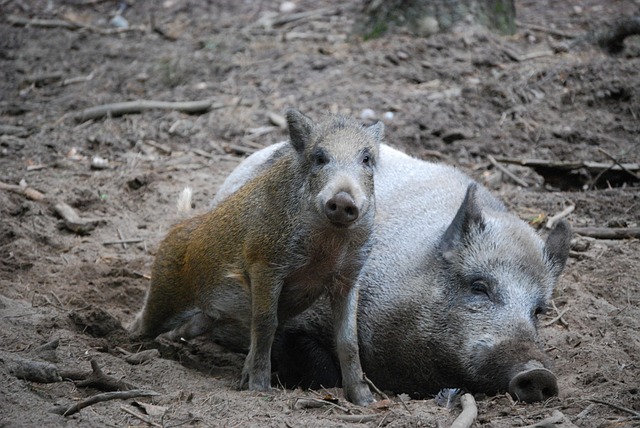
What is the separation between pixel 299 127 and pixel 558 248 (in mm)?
1880

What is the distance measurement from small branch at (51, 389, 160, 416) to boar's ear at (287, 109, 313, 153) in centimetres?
169

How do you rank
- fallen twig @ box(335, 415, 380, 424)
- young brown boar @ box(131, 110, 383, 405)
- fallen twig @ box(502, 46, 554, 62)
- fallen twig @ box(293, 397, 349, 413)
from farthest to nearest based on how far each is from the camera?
fallen twig @ box(502, 46, 554, 62) → young brown boar @ box(131, 110, 383, 405) → fallen twig @ box(293, 397, 349, 413) → fallen twig @ box(335, 415, 380, 424)

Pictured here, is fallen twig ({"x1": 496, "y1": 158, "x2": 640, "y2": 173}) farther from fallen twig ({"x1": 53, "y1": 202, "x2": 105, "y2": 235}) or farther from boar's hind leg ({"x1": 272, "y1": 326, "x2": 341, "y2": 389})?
fallen twig ({"x1": 53, "y1": 202, "x2": 105, "y2": 235})

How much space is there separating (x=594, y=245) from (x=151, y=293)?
11.7ft

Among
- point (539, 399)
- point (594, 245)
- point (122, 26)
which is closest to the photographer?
point (539, 399)

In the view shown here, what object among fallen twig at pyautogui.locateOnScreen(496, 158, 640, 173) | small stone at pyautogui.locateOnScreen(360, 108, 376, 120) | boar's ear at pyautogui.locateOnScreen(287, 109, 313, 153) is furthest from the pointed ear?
small stone at pyautogui.locateOnScreen(360, 108, 376, 120)

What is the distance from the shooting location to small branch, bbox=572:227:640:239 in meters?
6.83

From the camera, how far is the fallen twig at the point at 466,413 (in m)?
4.12

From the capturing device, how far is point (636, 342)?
5422 millimetres

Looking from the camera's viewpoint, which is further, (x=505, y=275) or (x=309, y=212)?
(x=505, y=275)

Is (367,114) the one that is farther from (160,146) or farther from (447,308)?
(447,308)

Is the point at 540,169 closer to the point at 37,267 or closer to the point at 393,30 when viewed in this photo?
the point at 393,30

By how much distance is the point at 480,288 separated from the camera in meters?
5.19

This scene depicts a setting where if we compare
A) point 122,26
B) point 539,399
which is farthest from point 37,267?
point 122,26
